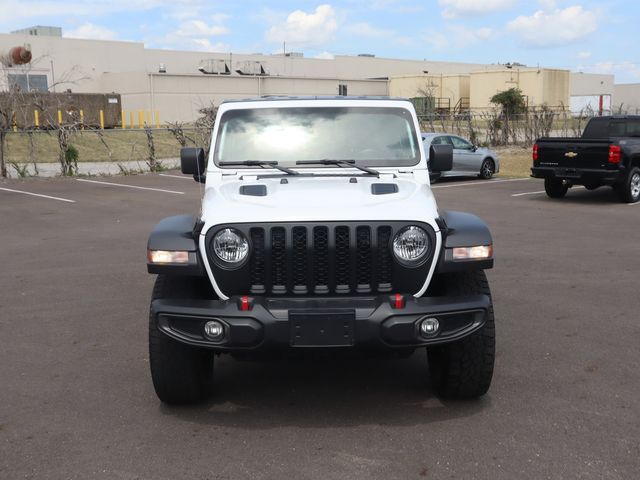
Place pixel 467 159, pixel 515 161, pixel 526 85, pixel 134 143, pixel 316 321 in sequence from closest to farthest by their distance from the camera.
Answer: pixel 316 321, pixel 467 159, pixel 515 161, pixel 134 143, pixel 526 85

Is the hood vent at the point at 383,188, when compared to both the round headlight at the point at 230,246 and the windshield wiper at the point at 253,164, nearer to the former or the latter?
the windshield wiper at the point at 253,164

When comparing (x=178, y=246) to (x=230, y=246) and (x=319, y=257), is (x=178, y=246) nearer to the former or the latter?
(x=230, y=246)

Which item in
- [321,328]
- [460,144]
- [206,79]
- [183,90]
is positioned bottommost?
[321,328]

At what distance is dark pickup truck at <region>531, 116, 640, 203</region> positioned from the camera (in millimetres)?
Answer: 14789

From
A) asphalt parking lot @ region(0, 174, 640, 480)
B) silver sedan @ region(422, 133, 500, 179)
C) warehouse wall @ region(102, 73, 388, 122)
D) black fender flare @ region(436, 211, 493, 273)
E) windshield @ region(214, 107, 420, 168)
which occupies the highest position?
warehouse wall @ region(102, 73, 388, 122)

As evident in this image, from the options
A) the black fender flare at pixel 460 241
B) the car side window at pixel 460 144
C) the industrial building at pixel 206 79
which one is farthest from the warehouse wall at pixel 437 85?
the black fender flare at pixel 460 241

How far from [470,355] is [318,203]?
1298 mm

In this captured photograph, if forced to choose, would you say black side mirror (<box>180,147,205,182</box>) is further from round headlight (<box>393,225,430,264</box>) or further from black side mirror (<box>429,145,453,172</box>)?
round headlight (<box>393,225,430,264</box>)

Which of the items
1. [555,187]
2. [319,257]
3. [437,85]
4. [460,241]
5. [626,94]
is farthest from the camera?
[626,94]

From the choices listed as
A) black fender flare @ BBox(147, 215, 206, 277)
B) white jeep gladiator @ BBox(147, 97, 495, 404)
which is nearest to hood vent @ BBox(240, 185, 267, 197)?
white jeep gladiator @ BBox(147, 97, 495, 404)

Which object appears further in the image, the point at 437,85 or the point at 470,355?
the point at 437,85

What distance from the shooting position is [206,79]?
57625mm

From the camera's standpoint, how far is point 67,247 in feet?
34.5

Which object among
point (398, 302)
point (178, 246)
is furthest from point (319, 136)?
point (398, 302)
